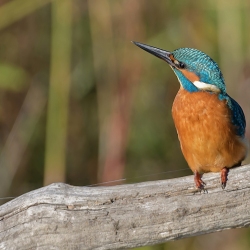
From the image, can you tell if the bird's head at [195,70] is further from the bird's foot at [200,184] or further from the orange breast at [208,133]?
the bird's foot at [200,184]

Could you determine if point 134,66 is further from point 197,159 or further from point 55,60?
point 197,159

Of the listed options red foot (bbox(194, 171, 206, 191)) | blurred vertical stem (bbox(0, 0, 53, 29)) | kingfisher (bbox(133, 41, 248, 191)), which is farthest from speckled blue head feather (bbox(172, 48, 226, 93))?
blurred vertical stem (bbox(0, 0, 53, 29))

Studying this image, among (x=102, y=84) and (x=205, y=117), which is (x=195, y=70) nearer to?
(x=205, y=117)

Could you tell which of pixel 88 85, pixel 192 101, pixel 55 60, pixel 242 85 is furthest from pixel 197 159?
pixel 88 85

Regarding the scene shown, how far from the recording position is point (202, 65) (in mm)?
2855

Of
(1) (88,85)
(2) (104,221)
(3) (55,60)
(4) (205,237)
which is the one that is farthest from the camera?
(4) (205,237)

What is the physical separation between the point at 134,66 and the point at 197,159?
795 millimetres

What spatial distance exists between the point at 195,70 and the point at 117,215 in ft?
3.31

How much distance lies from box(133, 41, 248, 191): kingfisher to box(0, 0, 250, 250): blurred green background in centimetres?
22

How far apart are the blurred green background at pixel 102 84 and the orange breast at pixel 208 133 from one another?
0.21 m

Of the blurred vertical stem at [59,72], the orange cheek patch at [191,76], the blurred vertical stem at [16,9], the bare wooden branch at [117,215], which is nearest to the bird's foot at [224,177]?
the bare wooden branch at [117,215]

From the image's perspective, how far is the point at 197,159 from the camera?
2766mm

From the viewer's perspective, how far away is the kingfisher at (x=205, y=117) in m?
2.71

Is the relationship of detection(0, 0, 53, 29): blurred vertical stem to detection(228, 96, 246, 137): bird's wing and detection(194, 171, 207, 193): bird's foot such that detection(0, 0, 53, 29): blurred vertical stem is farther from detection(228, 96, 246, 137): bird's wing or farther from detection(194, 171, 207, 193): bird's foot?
detection(194, 171, 207, 193): bird's foot
